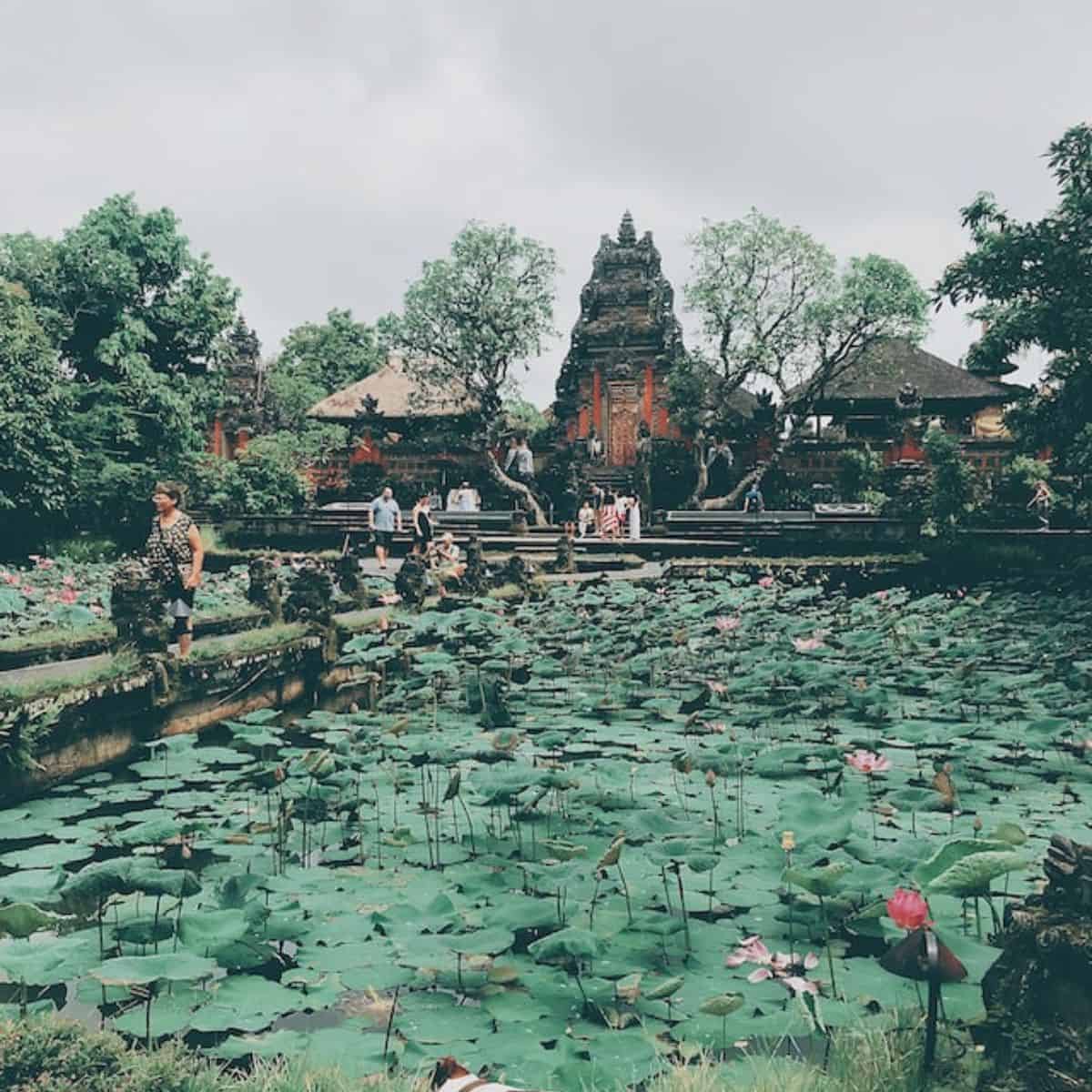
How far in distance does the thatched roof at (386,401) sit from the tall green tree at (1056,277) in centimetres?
1925

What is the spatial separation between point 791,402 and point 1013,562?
38.0 ft

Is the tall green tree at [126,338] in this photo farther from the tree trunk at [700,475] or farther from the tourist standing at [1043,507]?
the tourist standing at [1043,507]

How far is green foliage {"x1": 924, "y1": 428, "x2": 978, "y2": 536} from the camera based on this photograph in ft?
57.3

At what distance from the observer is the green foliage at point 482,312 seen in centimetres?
2670

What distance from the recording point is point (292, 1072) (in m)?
2.46

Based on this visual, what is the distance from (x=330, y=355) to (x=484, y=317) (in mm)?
20837

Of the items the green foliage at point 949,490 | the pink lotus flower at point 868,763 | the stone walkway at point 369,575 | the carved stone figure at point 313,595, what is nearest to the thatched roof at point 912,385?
the green foliage at point 949,490

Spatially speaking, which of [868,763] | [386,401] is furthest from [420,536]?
[386,401]

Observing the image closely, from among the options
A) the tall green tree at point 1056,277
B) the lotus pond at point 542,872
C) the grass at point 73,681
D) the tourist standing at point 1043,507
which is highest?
the tall green tree at point 1056,277

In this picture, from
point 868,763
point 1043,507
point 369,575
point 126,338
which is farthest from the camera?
point 126,338

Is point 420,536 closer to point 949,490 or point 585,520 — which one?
point 949,490

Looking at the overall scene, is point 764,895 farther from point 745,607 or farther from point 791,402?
point 791,402

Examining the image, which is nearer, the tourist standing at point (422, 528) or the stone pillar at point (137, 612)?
the stone pillar at point (137, 612)

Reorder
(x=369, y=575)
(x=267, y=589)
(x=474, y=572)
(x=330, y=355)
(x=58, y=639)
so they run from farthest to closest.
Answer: (x=330, y=355)
(x=369, y=575)
(x=474, y=572)
(x=267, y=589)
(x=58, y=639)
